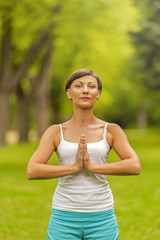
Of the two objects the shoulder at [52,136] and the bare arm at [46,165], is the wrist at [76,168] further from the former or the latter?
the shoulder at [52,136]

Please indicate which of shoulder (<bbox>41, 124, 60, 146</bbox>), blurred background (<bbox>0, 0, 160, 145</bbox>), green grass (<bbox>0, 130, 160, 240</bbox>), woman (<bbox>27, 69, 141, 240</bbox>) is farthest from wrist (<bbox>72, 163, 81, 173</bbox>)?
blurred background (<bbox>0, 0, 160, 145</bbox>)

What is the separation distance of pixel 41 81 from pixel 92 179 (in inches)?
1029

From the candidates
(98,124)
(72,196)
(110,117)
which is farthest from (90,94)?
(110,117)

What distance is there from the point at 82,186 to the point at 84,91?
709 mm

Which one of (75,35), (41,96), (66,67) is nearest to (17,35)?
(75,35)

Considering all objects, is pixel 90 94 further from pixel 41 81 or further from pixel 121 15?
pixel 41 81

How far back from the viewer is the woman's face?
3121 millimetres

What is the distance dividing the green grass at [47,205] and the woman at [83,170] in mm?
3829

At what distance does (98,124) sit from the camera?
3.20 m

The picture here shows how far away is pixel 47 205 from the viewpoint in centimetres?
921

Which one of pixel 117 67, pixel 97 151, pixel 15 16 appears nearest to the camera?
pixel 97 151

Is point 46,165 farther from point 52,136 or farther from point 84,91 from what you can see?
point 84,91

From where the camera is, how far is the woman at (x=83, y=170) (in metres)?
3.02

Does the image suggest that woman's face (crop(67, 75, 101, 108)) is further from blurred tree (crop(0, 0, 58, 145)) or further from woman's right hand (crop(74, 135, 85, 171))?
blurred tree (crop(0, 0, 58, 145))
